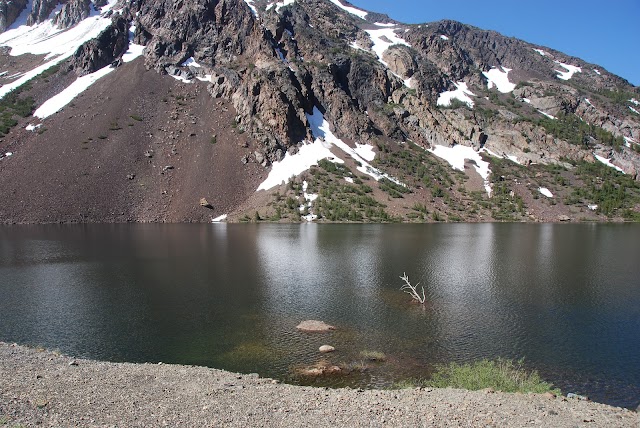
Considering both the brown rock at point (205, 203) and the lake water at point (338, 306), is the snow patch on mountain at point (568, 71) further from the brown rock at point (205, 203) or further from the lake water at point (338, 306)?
the brown rock at point (205, 203)

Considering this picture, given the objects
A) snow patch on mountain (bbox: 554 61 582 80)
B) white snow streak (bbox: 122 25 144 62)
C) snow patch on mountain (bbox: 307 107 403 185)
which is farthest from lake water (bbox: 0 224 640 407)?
snow patch on mountain (bbox: 554 61 582 80)

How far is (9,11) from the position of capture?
151 m

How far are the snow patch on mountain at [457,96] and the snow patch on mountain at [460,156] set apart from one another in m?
23.3

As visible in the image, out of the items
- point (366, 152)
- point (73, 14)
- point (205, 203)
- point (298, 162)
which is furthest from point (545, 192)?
point (73, 14)

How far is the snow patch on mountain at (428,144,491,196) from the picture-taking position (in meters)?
108

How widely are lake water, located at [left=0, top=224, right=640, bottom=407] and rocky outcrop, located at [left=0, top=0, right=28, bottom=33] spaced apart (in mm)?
140991

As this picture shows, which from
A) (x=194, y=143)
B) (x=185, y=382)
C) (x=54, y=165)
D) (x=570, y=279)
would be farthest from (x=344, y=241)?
(x=54, y=165)

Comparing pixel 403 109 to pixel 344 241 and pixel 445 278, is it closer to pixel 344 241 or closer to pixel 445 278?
pixel 344 241

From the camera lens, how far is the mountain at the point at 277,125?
83.4 metres

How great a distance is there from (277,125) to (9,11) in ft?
395

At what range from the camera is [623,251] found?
46.5 meters

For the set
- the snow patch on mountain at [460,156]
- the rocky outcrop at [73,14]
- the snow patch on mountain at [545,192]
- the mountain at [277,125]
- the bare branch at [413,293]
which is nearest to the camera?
the bare branch at [413,293]

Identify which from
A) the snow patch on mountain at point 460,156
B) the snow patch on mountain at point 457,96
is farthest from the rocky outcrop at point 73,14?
the snow patch on mountain at point 460,156

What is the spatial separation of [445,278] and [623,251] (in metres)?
26.8
